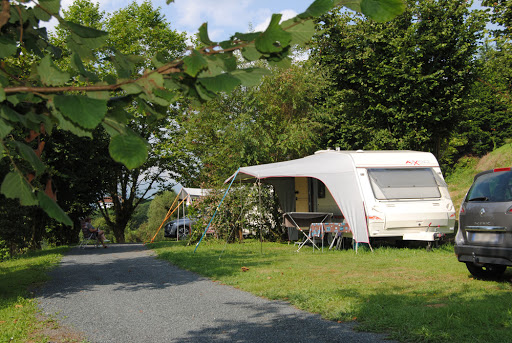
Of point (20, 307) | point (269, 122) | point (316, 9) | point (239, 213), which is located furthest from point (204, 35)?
point (269, 122)

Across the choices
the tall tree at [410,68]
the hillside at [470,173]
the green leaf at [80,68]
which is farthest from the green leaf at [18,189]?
the hillside at [470,173]

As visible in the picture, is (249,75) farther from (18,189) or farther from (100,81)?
(18,189)

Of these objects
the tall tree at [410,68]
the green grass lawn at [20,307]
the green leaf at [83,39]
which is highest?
the tall tree at [410,68]

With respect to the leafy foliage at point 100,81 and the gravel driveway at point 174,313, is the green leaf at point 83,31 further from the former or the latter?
the gravel driveway at point 174,313

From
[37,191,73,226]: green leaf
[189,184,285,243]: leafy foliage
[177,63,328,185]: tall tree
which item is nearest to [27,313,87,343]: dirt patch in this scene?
[37,191,73,226]: green leaf

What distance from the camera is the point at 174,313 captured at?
17.2 ft

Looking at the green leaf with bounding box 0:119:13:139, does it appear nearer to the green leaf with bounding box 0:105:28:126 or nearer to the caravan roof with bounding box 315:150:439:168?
the green leaf with bounding box 0:105:28:126

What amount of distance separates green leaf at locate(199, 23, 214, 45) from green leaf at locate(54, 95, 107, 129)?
1.05 ft

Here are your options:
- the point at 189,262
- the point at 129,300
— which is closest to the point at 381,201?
the point at 189,262

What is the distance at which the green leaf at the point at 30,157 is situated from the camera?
51.5 inches

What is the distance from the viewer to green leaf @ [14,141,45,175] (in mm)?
1309

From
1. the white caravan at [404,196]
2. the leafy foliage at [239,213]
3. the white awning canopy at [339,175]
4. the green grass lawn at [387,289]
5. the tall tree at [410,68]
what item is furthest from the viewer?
the leafy foliage at [239,213]

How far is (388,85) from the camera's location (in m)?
14.8

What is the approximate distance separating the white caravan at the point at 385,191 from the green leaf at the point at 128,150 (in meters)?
9.60
